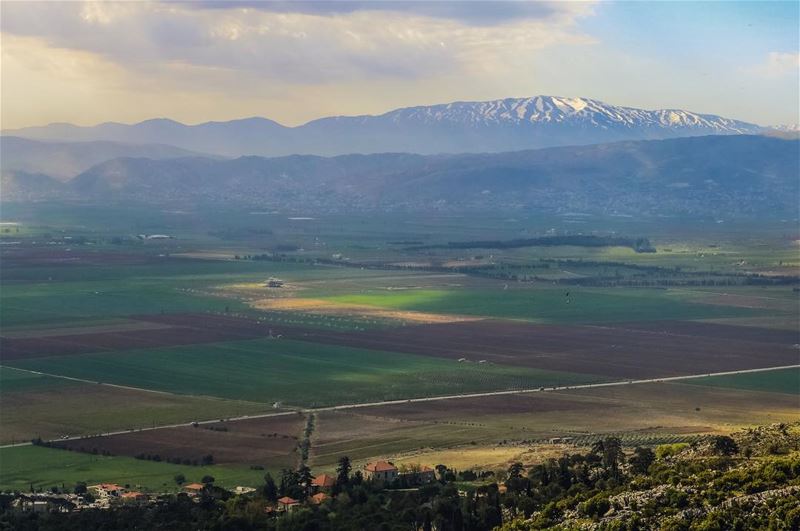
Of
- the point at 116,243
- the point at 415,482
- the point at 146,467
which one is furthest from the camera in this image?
the point at 116,243

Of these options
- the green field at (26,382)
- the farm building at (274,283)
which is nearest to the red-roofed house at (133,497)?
the green field at (26,382)

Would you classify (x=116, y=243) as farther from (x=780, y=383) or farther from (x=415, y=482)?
(x=415, y=482)

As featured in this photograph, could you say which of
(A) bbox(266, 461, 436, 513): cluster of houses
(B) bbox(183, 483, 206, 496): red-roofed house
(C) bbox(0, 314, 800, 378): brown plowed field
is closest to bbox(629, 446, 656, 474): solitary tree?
(A) bbox(266, 461, 436, 513): cluster of houses

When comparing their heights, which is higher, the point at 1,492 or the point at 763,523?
the point at 763,523

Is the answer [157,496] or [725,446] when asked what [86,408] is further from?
[725,446]

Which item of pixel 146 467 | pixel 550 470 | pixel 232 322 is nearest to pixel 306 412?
pixel 146 467

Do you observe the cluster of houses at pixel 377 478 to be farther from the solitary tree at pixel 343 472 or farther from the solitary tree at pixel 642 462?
the solitary tree at pixel 642 462

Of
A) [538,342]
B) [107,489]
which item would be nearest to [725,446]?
[107,489]
